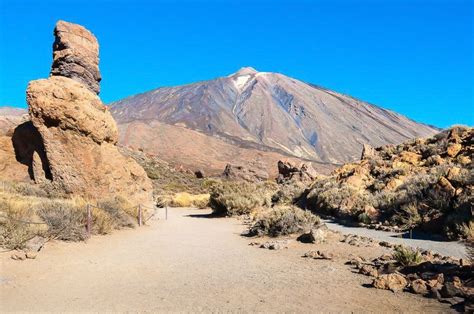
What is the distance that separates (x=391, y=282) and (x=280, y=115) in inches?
5998

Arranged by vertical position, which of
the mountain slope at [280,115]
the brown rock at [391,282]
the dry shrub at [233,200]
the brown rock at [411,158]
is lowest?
the brown rock at [391,282]

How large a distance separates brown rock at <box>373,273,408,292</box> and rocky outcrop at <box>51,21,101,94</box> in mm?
15172

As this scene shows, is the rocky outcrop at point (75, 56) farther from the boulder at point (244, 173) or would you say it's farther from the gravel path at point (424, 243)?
the boulder at point (244, 173)

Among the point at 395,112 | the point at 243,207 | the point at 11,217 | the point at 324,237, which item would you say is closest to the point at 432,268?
the point at 324,237

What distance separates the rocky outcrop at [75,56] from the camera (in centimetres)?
1792

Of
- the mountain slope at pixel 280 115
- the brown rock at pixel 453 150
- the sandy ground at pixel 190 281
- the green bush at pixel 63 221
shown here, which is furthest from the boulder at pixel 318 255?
A: the mountain slope at pixel 280 115

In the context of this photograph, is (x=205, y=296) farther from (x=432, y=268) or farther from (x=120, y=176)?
(x=120, y=176)

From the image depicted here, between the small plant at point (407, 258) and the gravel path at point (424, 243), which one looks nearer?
the small plant at point (407, 258)

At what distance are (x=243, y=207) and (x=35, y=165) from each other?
27.2ft

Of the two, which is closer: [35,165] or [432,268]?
[432,268]

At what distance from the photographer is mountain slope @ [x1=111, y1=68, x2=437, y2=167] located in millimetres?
132250

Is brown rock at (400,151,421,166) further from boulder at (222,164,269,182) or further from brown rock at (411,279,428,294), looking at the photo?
boulder at (222,164,269,182)

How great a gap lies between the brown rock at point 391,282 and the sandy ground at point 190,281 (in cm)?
15

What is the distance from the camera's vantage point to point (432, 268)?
5.92m
